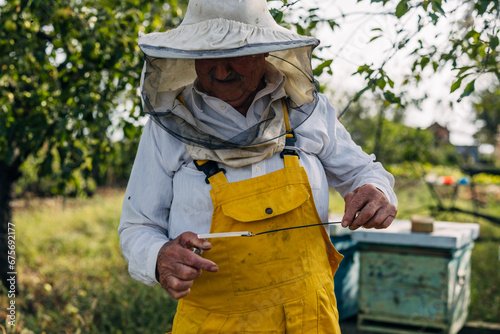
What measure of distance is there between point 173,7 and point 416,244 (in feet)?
8.25

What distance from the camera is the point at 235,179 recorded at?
4.75 ft

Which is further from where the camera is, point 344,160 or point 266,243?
point 344,160

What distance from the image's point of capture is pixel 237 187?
4.67 ft

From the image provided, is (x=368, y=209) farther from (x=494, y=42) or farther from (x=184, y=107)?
(x=494, y=42)

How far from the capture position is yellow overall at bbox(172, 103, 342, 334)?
4.61 feet

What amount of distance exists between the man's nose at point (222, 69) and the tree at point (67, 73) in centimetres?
153

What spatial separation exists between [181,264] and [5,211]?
3.84 metres

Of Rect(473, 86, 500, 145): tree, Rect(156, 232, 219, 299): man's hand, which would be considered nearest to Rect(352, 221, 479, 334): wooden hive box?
Rect(473, 86, 500, 145): tree

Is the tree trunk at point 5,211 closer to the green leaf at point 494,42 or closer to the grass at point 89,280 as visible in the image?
the grass at point 89,280

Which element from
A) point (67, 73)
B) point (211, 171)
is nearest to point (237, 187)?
point (211, 171)

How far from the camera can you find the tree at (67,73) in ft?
9.57

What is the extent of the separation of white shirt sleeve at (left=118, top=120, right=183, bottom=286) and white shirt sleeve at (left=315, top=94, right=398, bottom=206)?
1.74ft

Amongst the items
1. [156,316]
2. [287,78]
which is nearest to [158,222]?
[287,78]

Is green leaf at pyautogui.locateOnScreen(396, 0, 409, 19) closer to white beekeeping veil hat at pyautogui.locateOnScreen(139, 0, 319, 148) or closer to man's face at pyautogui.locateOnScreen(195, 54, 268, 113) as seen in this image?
white beekeeping veil hat at pyautogui.locateOnScreen(139, 0, 319, 148)
